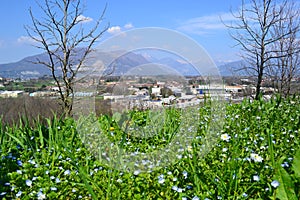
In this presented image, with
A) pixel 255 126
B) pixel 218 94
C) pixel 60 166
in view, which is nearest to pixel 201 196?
pixel 60 166

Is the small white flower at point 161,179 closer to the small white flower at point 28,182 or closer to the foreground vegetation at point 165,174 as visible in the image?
the foreground vegetation at point 165,174

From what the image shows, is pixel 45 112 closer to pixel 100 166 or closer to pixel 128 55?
pixel 128 55

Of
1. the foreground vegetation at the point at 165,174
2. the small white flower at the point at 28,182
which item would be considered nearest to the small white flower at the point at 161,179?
the foreground vegetation at the point at 165,174

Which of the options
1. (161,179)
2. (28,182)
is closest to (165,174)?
(161,179)

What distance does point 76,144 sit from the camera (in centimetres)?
319

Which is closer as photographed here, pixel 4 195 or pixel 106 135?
pixel 4 195

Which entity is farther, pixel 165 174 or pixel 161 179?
pixel 165 174

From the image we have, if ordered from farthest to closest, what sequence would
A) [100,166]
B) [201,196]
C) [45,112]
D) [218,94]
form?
[45,112], [218,94], [100,166], [201,196]

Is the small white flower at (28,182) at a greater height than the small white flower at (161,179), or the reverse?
the small white flower at (28,182)

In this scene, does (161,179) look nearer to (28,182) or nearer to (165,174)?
(165,174)

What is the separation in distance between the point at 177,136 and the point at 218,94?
72.2 inches

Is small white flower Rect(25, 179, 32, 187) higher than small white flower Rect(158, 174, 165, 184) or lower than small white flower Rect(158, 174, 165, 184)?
higher

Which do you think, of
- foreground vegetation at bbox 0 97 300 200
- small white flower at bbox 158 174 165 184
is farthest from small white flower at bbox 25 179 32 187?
small white flower at bbox 158 174 165 184

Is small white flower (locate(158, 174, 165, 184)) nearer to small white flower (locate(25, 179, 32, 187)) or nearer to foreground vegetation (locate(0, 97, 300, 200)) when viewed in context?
foreground vegetation (locate(0, 97, 300, 200))
